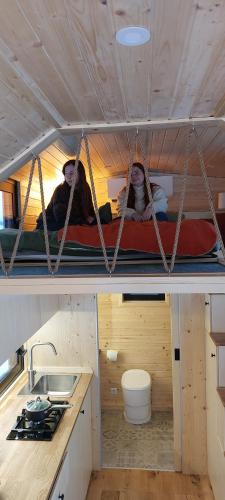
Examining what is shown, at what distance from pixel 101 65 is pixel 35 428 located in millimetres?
2017

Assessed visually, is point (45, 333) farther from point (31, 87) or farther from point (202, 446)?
point (31, 87)

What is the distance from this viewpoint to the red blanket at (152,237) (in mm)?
1313

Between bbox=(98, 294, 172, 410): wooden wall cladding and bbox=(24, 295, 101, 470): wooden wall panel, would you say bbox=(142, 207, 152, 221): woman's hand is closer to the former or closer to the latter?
bbox=(24, 295, 101, 470): wooden wall panel

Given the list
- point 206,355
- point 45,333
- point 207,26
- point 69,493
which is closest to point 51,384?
point 45,333

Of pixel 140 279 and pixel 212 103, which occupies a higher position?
pixel 212 103

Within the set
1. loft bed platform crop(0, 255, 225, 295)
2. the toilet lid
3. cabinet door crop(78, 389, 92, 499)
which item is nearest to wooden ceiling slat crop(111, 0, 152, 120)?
loft bed platform crop(0, 255, 225, 295)

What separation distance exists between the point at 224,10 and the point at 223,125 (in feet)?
2.37

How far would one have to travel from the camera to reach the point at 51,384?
121 inches

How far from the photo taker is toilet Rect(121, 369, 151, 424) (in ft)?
12.7

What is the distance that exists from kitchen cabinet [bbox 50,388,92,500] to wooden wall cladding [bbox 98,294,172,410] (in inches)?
50.6

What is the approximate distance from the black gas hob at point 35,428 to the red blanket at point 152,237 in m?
1.37

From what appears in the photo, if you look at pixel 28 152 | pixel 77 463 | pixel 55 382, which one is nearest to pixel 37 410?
pixel 77 463

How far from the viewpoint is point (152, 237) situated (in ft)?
4.38

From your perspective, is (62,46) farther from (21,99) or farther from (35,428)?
(35,428)
